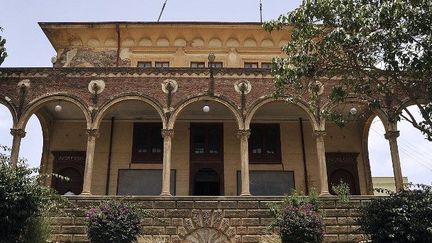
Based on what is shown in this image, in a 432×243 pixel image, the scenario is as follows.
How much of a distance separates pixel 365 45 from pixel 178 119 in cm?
1292

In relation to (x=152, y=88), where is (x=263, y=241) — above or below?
below

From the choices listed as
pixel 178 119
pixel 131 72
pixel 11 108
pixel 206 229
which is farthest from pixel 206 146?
pixel 11 108

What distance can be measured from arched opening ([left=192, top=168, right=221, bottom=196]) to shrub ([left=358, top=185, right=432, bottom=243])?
10.1m

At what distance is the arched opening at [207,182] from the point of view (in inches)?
989

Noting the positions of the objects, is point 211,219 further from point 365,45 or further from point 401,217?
point 365,45

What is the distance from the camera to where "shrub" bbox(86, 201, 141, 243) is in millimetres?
16219

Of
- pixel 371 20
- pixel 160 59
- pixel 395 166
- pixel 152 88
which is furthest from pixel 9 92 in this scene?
pixel 395 166

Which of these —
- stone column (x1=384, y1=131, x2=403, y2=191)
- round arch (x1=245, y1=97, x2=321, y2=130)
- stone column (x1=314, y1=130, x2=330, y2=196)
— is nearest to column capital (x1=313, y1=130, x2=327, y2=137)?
stone column (x1=314, y1=130, x2=330, y2=196)

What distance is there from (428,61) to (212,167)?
1384 cm

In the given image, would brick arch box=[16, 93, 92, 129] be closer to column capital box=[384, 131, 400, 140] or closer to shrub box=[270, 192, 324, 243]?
shrub box=[270, 192, 324, 243]

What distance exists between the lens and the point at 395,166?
2117cm

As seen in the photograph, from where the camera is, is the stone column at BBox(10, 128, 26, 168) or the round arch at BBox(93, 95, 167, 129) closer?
the stone column at BBox(10, 128, 26, 168)

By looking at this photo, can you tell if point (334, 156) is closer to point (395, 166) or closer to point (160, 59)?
point (395, 166)

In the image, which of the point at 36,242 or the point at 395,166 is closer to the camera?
the point at 36,242
